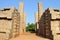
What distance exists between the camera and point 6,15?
1022 cm

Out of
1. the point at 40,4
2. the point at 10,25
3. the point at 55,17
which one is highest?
the point at 40,4

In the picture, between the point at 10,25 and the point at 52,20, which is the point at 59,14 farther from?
the point at 10,25

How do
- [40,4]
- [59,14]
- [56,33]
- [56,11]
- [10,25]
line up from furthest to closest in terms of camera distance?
1. [40,4]
2. [56,11]
3. [59,14]
4. [10,25]
5. [56,33]

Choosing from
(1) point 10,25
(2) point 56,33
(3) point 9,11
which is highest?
(3) point 9,11

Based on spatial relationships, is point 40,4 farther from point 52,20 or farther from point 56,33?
point 56,33

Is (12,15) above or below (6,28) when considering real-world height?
above

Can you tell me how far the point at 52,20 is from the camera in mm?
10281

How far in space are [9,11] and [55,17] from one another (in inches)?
181

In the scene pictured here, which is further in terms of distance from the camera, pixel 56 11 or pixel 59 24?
pixel 56 11

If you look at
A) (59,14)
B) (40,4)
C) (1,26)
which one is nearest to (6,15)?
(1,26)

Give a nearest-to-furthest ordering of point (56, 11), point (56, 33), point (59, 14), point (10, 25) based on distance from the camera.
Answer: point (56, 33) → point (10, 25) → point (59, 14) → point (56, 11)

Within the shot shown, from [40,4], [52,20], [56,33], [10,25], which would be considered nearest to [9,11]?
[10,25]

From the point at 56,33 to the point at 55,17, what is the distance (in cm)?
174

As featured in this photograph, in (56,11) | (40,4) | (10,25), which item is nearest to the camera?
(10,25)
